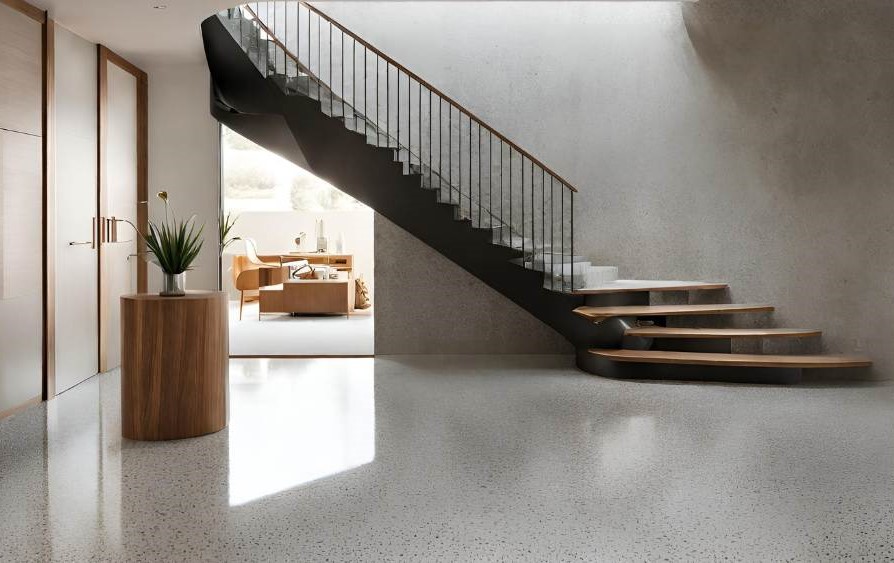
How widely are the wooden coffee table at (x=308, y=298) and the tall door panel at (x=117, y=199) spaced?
3.61m

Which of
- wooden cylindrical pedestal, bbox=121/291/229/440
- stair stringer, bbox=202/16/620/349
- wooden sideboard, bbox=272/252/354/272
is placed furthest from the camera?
wooden sideboard, bbox=272/252/354/272

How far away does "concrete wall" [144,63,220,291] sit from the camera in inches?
310

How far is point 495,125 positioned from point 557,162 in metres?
0.77

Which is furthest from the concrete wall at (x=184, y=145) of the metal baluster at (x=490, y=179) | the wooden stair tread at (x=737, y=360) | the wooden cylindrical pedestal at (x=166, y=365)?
the wooden stair tread at (x=737, y=360)

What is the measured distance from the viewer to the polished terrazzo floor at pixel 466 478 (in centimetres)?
301

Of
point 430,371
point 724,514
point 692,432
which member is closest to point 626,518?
point 724,514

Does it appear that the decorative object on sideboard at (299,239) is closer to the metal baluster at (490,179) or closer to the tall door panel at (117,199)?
the tall door panel at (117,199)

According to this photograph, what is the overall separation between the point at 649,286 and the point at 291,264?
20.8 feet

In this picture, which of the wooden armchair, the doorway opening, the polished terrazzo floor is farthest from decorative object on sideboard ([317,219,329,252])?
the polished terrazzo floor

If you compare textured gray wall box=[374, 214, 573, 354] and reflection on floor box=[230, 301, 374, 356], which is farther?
reflection on floor box=[230, 301, 374, 356]

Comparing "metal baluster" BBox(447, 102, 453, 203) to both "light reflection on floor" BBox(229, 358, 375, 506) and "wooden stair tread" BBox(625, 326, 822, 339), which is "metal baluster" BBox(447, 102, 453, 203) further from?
"wooden stair tread" BBox(625, 326, 822, 339)


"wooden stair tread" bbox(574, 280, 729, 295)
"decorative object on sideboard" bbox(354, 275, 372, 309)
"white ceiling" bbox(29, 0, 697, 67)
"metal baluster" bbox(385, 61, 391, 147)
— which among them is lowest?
"decorative object on sideboard" bbox(354, 275, 372, 309)

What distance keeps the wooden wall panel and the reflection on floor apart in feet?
10.5

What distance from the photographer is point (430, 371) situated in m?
6.93
